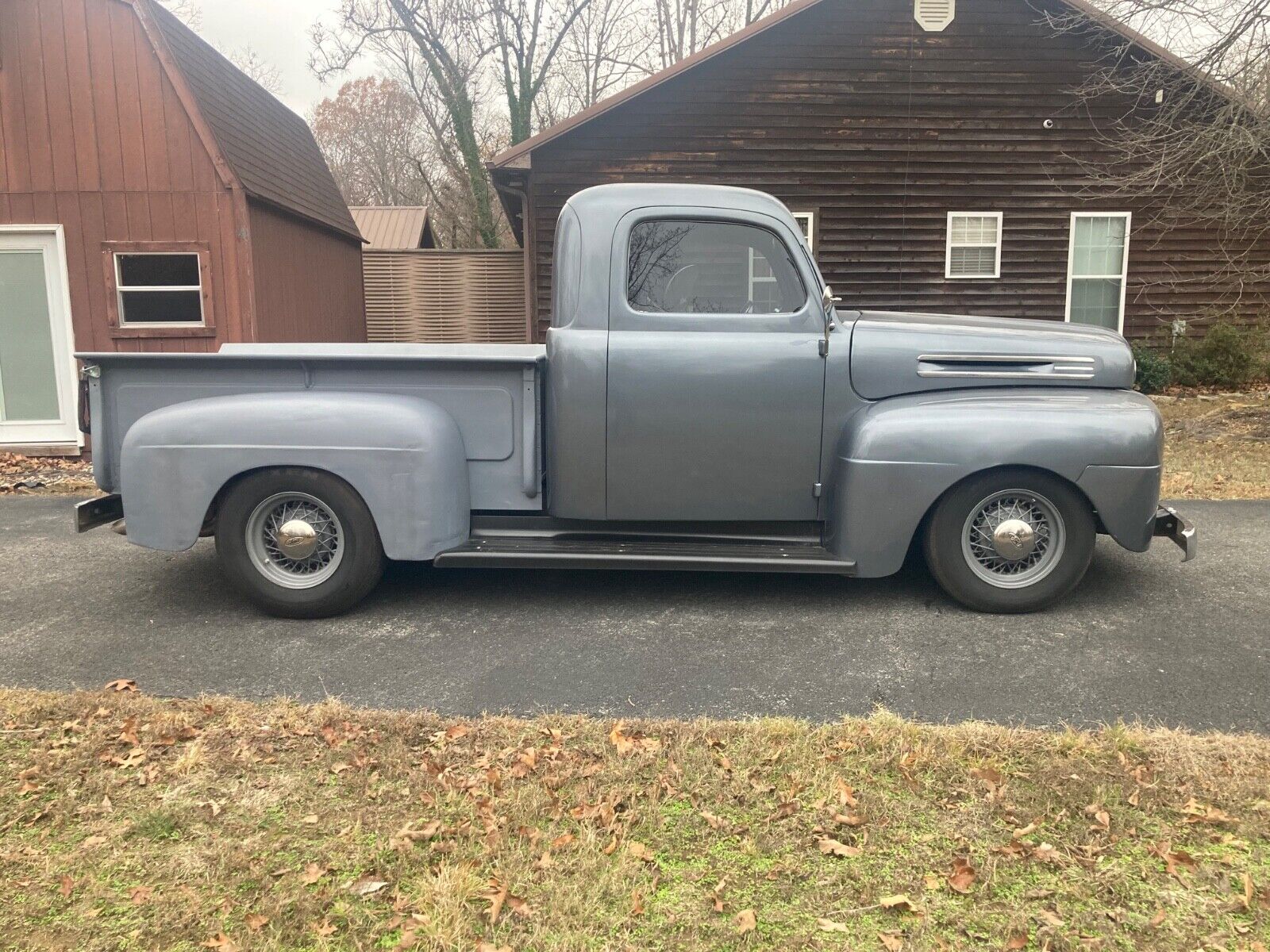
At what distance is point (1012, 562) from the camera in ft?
15.0

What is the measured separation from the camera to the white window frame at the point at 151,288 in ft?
32.9

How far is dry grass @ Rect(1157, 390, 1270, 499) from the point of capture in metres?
7.82

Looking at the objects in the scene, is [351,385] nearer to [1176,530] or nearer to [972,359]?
[972,359]

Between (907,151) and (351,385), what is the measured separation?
11798 mm

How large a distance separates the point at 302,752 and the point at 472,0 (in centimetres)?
2824

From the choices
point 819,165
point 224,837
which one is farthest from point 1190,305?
point 224,837

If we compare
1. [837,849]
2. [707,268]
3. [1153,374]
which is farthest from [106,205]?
[1153,374]

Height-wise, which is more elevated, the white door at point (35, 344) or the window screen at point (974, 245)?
the window screen at point (974, 245)

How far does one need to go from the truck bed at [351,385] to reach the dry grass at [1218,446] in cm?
544

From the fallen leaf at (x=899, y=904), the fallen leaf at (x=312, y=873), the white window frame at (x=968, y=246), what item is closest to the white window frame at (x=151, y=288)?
the fallen leaf at (x=312, y=873)

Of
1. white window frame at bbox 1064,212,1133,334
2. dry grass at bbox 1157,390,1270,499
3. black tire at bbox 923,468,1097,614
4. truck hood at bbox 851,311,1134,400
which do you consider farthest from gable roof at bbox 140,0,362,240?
white window frame at bbox 1064,212,1133,334

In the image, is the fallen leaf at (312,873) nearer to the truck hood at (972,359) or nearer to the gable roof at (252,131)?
the truck hood at (972,359)

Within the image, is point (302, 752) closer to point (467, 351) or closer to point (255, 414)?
point (255, 414)

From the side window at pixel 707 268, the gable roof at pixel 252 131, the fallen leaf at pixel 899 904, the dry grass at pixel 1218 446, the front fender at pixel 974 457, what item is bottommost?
the fallen leaf at pixel 899 904
